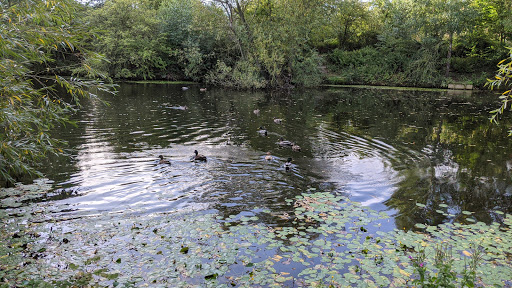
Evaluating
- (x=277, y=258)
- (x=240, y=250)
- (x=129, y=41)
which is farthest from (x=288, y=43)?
(x=277, y=258)

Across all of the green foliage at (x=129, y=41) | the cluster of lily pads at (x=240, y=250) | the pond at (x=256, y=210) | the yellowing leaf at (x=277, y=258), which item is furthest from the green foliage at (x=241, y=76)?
the yellowing leaf at (x=277, y=258)

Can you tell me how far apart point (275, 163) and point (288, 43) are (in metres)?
25.8

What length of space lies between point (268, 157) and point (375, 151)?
160 inches

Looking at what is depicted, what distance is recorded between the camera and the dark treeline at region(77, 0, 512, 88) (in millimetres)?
33500

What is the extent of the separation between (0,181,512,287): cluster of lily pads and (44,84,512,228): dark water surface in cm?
61

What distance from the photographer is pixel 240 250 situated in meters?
5.42

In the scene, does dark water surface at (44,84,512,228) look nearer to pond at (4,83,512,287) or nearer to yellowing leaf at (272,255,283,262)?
pond at (4,83,512,287)

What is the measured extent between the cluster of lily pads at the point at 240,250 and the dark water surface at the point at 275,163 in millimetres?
609

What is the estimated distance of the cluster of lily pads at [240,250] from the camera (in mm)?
4531

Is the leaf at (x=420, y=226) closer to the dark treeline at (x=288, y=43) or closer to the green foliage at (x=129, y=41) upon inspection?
the dark treeline at (x=288, y=43)

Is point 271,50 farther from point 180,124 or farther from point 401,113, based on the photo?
point 180,124

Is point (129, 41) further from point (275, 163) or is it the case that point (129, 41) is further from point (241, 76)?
point (275, 163)

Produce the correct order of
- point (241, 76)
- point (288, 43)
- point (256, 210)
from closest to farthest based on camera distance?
1. point (256, 210)
2. point (241, 76)
3. point (288, 43)

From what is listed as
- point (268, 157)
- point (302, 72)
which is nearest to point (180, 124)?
point (268, 157)
